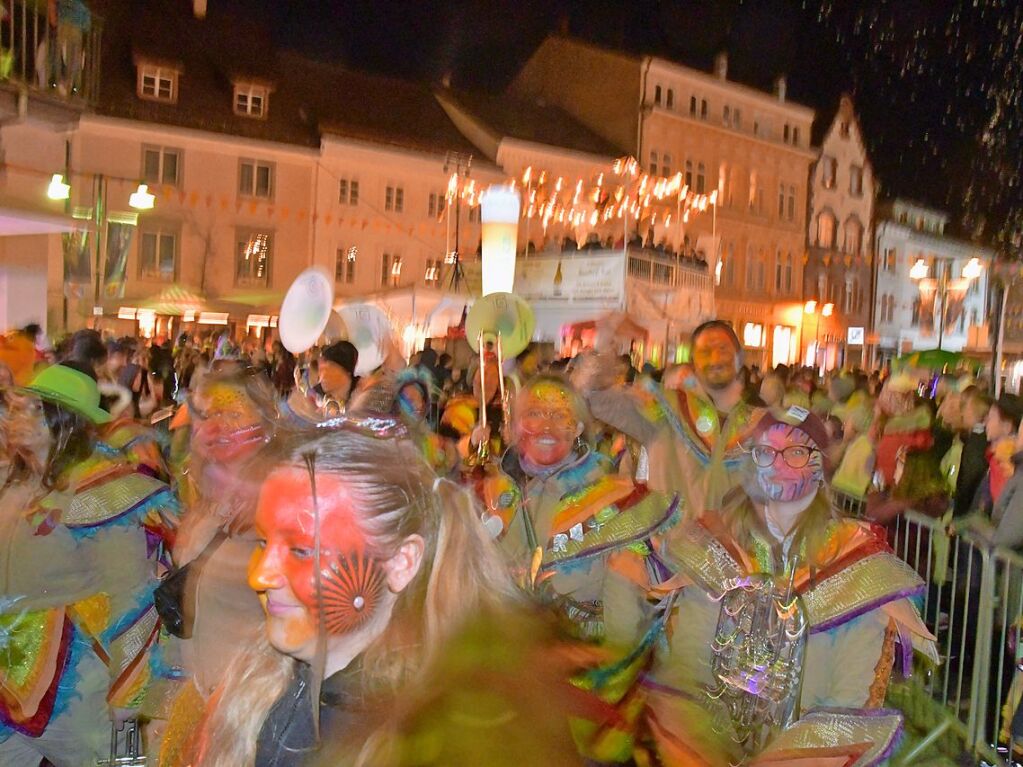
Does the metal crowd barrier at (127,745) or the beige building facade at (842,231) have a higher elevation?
the beige building facade at (842,231)

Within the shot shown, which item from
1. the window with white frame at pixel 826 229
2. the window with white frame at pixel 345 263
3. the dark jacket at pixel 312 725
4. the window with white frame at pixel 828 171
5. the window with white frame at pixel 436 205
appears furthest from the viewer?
the window with white frame at pixel 826 229

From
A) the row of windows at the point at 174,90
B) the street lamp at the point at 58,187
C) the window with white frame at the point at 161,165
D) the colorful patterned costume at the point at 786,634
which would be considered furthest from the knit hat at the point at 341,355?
the row of windows at the point at 174,90

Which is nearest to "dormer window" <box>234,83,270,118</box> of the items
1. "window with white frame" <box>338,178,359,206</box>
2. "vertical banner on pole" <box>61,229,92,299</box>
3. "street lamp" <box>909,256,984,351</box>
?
"window with white frame" <box>338,178,359,206</box>

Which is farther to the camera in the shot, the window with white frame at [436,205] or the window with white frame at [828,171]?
the window with white frame at [828,171]

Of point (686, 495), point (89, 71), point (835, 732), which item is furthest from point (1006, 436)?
point (89, 71)

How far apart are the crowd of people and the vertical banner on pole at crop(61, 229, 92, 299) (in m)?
9.18

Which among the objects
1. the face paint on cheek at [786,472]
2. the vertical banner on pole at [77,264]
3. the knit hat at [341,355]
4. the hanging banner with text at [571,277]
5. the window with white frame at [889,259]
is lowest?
the face paint on cheek at [786,472]

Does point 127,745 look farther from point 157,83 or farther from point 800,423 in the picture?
point 157,83

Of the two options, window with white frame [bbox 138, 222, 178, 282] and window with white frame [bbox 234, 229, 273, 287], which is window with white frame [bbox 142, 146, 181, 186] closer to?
window with white frame [bbox 138, 222, 178, 282]

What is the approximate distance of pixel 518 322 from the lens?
7906 mm

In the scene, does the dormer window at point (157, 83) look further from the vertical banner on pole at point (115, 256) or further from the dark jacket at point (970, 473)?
the dark jacket at point (970, 473)

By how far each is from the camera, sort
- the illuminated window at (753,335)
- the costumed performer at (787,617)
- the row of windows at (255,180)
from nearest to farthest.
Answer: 1. the costumed performer at (787,617)
2. the row of windows at (255,180)
3. the illuminated window at (753,335)

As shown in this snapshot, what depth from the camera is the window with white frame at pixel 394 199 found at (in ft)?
112

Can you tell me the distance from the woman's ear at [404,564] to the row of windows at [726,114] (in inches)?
1640
